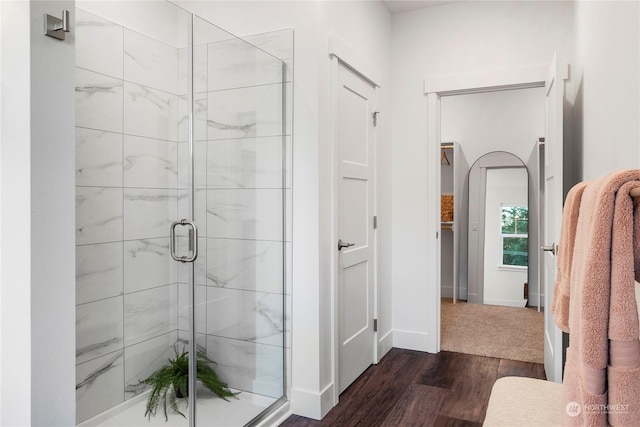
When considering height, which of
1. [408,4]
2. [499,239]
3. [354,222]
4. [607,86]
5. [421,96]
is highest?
[408,4]

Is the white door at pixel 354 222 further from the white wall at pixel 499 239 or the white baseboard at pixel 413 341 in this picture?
the white wall at pixel 499 239

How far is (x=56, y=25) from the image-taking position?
1.35 m

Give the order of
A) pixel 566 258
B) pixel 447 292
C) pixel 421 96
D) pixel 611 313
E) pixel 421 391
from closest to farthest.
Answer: pixel 611 313, pixel 566 258, pixel 421 391, pixel 421 96, pixel 447 292

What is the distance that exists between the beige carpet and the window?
25.6 inches

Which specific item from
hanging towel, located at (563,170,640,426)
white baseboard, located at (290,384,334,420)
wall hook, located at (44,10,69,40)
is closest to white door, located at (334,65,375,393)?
white baseboard, located at (290,384,334,420)

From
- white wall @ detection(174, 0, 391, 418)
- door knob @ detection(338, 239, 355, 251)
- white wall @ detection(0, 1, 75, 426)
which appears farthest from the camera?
door knob @ detection(338, 239, 355, 251)

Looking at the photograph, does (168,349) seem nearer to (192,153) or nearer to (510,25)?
(192,153)

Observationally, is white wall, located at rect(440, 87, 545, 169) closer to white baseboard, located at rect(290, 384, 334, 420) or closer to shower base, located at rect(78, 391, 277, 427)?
white baseboard, located at rect(290, 384, 334, 420)

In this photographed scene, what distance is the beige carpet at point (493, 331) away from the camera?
358 centimetres

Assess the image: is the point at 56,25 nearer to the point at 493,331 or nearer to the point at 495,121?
the point at 493,331

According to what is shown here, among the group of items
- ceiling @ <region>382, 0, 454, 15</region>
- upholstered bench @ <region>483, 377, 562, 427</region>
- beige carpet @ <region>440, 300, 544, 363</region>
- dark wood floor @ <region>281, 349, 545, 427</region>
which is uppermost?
ceiling @ <region>382, 0, 454, 15</region>

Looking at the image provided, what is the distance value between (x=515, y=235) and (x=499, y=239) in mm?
179

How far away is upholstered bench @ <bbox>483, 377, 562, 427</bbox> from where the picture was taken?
139 cm

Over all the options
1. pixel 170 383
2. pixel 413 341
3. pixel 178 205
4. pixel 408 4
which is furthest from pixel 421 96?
pixel 170 383
